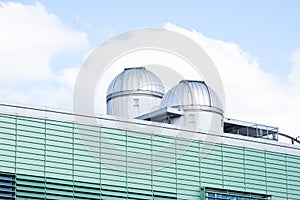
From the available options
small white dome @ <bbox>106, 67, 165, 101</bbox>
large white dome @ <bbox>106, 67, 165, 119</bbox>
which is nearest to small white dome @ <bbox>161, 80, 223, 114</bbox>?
large white dome @ <bbox>106, 67, 165, 119</bbox>

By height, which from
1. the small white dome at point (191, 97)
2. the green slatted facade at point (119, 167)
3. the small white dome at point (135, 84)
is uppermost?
the small white dome at point (135, 84)

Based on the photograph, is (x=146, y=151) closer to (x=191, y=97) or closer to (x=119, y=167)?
(x=119, y=167)

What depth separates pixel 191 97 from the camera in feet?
168

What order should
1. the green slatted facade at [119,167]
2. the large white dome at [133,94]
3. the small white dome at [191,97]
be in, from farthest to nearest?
the large white dome at [133,94]
the small white dome at [191,97]
the green slatted facade at [119,167]

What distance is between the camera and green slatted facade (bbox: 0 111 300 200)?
4219 cm

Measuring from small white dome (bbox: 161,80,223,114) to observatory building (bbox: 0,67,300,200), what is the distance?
0.06 meters

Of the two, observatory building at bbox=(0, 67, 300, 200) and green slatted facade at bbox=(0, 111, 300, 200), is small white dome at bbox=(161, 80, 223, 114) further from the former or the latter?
green slatted facade at bbox=(0, 111, 300, 200)

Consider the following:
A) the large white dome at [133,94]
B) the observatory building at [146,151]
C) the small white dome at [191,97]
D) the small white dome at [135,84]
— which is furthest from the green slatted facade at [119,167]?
the small white dome at [135,84]

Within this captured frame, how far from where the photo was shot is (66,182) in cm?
4331

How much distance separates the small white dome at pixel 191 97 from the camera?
168 ft

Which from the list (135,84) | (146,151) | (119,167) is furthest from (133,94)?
(119,167)

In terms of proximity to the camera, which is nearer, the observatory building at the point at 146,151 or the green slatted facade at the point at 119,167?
the green slatted facade at the point at 119,167

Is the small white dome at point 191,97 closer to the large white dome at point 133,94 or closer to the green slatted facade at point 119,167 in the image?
the large white dome at point 133,94

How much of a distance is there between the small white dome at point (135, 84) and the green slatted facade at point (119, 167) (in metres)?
6.12
